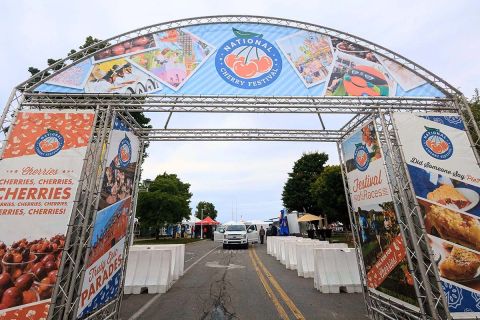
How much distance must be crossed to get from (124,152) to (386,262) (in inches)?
247

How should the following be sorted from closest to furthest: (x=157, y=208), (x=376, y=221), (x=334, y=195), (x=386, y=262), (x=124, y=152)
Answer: (x=386, y=262) → (x=376, y=221) → (x=124, y=152) → (x=334, y=195) → (x=157, y=208)

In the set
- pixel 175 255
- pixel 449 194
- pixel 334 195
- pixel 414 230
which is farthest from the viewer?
pixel 334 195

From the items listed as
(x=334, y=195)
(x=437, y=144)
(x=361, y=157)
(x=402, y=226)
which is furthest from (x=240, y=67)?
(x=334, y=195)

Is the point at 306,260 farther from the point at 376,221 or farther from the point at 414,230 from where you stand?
the point at 414,230

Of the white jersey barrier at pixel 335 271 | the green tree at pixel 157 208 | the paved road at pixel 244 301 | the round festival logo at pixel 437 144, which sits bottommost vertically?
the paved road at pixel 244 301

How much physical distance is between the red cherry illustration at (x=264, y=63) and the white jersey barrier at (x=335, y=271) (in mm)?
5478

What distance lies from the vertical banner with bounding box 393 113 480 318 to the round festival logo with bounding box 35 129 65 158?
274 inches

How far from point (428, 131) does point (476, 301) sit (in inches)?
129

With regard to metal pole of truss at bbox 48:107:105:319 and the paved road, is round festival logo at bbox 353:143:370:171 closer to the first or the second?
the paved road

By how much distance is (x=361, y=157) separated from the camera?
6.26 meters

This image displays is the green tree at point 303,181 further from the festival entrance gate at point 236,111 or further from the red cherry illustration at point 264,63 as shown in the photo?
the red cherry illustration at point 264,63

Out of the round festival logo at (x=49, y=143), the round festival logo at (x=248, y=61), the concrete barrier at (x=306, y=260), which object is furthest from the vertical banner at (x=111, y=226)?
the concrete barrier at (x=306, y=260)

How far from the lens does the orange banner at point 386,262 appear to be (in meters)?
5.01

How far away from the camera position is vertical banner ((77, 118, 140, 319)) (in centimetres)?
482
